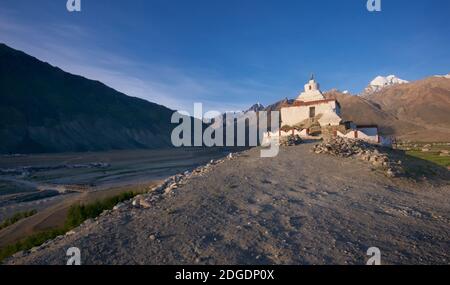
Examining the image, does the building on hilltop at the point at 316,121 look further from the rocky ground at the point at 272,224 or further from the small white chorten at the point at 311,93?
the rocky ground at the point at 272,224

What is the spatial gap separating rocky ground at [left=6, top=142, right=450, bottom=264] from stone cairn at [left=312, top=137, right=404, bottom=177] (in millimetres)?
611

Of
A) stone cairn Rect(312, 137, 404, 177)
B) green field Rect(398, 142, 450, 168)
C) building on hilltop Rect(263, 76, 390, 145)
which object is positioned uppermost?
building on hilltop Rect(263, 76, 390, 145)

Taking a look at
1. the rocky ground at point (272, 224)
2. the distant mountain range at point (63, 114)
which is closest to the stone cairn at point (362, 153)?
the rocky ground at point (272, 224)

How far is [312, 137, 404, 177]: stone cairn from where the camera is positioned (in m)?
15.9

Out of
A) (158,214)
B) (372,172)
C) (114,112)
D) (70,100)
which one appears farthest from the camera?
(114,112)

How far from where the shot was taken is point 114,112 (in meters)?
124

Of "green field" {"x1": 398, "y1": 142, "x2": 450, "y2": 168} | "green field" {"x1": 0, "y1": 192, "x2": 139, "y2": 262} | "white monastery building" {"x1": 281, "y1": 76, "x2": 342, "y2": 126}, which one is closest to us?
"green field" {"x1": 0, "y1": 192, "x2": 139, "y2": 262}

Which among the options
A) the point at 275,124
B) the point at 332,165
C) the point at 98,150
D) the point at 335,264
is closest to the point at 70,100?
the point at 98,150

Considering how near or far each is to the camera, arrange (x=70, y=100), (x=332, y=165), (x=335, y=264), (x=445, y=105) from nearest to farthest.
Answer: (x=335, y=264)
(x=332, y=165)
(x=70, y=100)
(x=445, y=105)

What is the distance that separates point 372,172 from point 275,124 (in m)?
22.8

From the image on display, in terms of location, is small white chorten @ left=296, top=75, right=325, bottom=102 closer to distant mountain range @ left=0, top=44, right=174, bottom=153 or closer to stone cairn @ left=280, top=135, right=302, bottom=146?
stone cairn @ left=280, top=135, right=302, bottom=146

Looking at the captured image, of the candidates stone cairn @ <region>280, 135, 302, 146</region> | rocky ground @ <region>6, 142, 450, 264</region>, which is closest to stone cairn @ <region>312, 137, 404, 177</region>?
rocky ground @ <region>6, 142, 450, 264</region>
